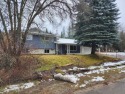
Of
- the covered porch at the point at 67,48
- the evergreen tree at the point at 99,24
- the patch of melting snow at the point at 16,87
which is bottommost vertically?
the patch of melting snow at the point at 16,87

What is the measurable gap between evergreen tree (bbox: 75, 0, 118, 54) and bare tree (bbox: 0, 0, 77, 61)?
22.2ft

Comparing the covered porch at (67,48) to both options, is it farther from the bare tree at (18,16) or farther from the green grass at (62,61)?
the bare tree at (18,16)

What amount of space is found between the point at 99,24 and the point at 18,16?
38.7 ft

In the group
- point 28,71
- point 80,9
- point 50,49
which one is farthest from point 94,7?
point 28,71

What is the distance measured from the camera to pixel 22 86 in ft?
36.9

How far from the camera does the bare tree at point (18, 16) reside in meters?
16.3

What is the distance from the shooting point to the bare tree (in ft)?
53.5

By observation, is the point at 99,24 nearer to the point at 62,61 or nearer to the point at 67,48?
the point at 62,61

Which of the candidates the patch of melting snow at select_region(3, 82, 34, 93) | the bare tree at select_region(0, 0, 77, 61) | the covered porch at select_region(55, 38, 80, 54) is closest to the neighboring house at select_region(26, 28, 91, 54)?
the covered porch at select_region(55, 38, 80, 54)

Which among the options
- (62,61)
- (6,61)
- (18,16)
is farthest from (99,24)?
(6,61)

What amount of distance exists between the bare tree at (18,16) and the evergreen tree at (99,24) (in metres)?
6.78

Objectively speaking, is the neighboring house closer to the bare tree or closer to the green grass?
the green grass

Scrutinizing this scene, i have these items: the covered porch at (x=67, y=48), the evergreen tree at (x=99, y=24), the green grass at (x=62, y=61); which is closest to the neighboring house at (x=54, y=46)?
the covered porch at (x=67, y=48)

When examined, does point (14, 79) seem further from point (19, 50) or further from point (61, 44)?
point (61, 44)
